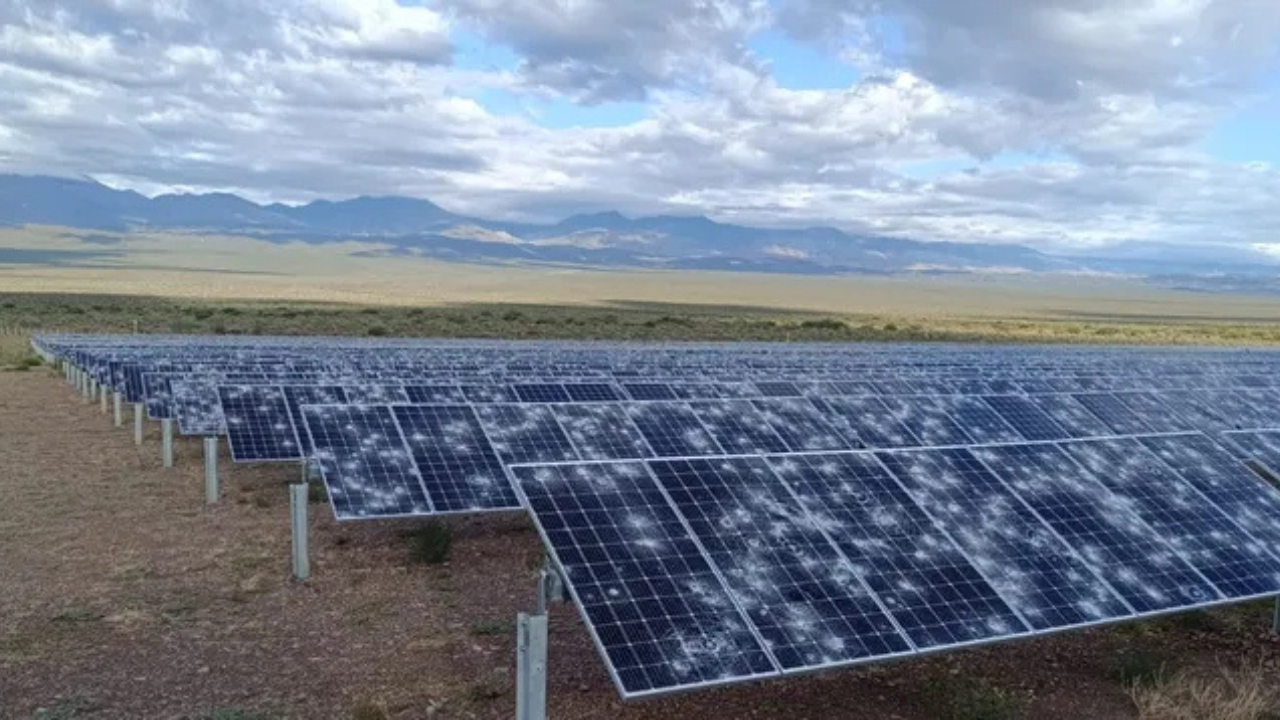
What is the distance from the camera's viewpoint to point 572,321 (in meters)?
73.9

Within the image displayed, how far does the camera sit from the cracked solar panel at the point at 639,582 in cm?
736

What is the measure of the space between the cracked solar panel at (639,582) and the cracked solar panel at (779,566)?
178 millimetres

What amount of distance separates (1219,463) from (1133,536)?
2.91 m

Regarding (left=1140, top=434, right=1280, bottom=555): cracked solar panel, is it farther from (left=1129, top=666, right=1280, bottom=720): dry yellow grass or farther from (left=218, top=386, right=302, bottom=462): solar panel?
(left=218, top=386, right=302, bottom=462): solar panel

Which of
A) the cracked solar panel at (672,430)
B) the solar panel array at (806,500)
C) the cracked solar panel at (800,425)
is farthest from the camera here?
the cracked solar panel at (800,425)

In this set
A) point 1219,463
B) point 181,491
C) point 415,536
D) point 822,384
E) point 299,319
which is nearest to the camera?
point 1219,463

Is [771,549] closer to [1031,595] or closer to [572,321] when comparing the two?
[1031,595]

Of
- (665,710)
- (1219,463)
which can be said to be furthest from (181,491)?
(1219,463)

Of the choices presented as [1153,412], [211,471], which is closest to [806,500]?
[211,471]

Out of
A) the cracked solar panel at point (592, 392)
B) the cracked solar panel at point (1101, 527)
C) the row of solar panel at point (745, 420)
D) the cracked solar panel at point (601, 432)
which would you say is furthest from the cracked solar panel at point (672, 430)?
the cracked solar panel at point (1101, 527)

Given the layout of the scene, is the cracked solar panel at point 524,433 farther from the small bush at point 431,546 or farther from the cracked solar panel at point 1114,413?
the cracked solar panel at point 1114,413

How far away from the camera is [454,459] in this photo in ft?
45.8

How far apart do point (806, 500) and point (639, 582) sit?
2.29m

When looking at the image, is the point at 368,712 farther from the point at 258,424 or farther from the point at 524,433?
the point at 258,424
